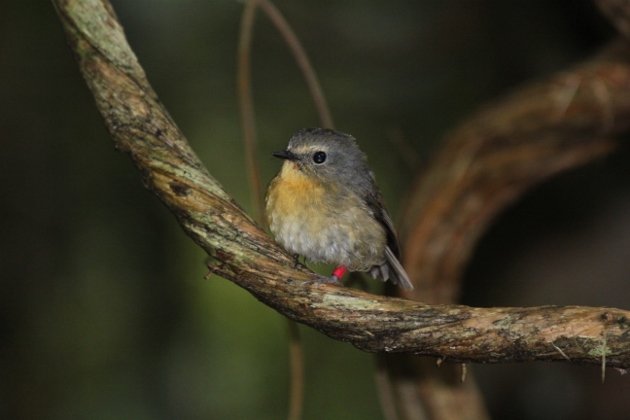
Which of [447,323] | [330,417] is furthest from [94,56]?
[330,417]

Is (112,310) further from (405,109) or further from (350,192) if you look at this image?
(405,109)

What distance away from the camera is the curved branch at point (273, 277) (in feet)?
8.00

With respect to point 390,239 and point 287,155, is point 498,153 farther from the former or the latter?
point 287,155

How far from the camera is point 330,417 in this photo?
5.33 metres

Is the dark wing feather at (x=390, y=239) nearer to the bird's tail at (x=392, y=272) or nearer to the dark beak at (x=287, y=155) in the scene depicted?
the bird's tail at (x=392, y=272)

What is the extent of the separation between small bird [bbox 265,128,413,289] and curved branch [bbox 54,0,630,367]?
0.90 m

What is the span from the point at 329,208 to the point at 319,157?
0.89ft

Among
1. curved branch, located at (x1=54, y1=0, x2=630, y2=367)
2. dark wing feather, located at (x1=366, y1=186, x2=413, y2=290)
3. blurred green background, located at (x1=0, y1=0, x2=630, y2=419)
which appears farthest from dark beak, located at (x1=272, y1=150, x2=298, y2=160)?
blurred green background, located at (x1=0, y1=0, x2=630, y2=419)

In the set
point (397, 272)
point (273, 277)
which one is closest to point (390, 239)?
point (397, 272)

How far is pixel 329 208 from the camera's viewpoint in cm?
385

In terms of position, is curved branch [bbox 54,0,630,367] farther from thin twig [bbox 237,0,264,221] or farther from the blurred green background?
the blurred green background

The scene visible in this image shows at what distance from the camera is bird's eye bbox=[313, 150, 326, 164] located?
156 inches

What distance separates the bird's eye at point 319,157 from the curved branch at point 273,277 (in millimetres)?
1168

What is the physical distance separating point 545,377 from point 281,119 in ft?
8.47
